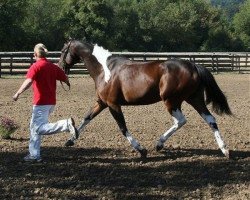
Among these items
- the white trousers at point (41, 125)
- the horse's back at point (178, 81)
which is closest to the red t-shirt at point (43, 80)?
the white trousers at point (41, 125)

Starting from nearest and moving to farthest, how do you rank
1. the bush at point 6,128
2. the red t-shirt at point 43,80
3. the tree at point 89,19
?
1. the red t-shirt at point 43,80
2. the bush at point 6,128
3. the tree at point 89,19

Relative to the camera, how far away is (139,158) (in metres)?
7.93

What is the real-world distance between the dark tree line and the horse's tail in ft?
118

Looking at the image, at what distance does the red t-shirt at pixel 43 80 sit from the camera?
291 inches

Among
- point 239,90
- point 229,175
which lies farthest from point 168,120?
point 239,90

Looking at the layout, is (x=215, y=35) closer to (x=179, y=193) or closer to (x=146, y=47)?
(x=146, y=47)

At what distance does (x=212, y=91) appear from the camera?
8336mm

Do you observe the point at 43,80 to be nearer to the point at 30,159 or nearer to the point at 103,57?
the point at 30,159

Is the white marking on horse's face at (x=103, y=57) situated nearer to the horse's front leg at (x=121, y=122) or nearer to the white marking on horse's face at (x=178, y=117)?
the horse's front leg at (x=121, y=122)

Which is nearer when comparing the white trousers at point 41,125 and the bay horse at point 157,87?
the white trousers at point 41,125

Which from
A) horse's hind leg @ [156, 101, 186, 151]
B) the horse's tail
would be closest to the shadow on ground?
horse's hind leg @ [156, 101, 186, 151]

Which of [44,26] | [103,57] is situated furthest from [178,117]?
[44,26]

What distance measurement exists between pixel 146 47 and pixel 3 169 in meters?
53.6

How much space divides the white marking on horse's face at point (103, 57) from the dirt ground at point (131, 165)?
47.0 inches
